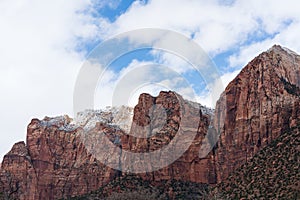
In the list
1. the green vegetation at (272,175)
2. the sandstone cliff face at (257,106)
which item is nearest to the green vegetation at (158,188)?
the sandstone cliff face at (257,106)

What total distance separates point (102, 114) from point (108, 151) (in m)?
32.4

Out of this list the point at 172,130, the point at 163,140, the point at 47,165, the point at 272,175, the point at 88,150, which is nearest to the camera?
the point at 272,175

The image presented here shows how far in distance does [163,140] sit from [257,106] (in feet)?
104

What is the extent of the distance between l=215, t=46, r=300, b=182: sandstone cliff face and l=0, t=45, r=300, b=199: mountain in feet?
0.70

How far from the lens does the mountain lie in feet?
378

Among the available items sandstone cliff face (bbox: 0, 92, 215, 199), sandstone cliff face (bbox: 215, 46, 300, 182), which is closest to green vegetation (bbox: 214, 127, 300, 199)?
sandstone cliff face (bbox: 215, 46, 300, 182)

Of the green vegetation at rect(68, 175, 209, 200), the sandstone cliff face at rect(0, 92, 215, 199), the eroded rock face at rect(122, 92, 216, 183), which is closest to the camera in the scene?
Answer: the green vegetation at rect(68, 175, 209, 200)

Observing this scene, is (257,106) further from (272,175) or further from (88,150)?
(88,150)

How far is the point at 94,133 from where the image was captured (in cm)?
17125

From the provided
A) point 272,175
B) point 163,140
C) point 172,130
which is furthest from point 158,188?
point 272,175

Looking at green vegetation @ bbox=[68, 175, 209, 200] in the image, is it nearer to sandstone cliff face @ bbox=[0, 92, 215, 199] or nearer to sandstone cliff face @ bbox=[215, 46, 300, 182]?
sandstone cliff face @ bbox=[0, 92, 215, 199]

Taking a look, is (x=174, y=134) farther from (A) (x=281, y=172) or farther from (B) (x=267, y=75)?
(A) (x=281, y=172)

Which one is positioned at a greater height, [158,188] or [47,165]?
[47,165]

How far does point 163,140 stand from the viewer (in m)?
141
